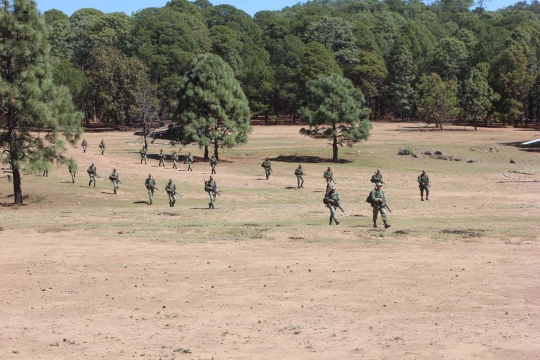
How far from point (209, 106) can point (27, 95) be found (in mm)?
28950

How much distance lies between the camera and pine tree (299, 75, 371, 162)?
67.6 m

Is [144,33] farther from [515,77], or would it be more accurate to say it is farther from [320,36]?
[515,77]

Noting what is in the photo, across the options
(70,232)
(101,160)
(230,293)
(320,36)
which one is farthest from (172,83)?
(230,293)

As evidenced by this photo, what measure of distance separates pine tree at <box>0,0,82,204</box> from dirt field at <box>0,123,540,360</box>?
3.08 meters

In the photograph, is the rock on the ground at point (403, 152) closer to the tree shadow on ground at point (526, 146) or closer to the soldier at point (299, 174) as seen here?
the tree shadow on ground at point (526, 146)

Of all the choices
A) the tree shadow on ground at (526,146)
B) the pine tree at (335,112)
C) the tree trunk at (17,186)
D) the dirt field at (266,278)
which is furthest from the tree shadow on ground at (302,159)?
the tree trunk at (17,186)

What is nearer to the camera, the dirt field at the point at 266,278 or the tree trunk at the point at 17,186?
the dirt field at the point at 266,278

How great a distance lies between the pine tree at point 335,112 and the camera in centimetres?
6762

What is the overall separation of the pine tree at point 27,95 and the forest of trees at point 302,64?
47.5 meters

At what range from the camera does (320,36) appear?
413 ft

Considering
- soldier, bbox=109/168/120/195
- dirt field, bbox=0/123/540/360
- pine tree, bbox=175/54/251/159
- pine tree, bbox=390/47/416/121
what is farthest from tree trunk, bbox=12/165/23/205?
pine tree, bbox=390/47/416/121

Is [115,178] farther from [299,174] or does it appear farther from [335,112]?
[335,112]

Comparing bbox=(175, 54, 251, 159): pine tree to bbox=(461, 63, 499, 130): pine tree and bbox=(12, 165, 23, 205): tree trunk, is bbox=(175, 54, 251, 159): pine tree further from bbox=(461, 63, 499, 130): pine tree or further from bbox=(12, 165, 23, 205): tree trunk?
bbox=(461, 63, 499, 130): pine tree

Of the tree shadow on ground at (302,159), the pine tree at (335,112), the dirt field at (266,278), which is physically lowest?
the dirt field at (266,278)
